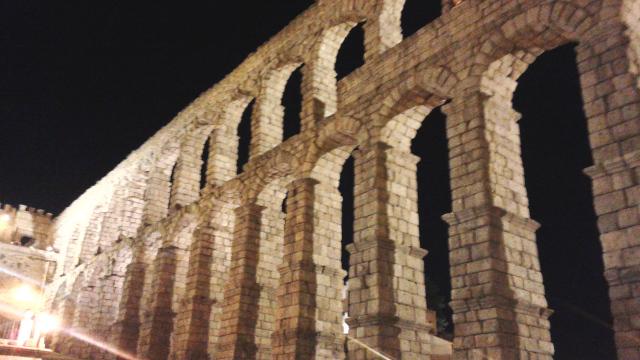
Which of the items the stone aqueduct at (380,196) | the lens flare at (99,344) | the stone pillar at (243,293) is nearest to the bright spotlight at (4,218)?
the lens flare at (99,344)

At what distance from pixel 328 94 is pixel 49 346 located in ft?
78.5

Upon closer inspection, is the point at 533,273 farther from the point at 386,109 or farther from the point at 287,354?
the point at 287,354

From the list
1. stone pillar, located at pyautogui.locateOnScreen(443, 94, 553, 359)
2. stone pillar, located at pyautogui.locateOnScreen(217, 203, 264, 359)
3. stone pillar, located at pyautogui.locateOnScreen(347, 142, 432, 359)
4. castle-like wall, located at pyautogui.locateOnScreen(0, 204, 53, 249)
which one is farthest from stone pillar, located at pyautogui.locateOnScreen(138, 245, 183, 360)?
castle-like wall, located at pyautogui.locateOnScreen(0, 204, 53, 249)

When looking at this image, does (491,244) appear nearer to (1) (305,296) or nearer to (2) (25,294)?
(1) (305,296)

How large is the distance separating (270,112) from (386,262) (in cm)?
916

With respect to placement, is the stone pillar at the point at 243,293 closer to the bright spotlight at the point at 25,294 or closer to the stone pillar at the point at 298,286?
the stone pillar at the point at 298,286

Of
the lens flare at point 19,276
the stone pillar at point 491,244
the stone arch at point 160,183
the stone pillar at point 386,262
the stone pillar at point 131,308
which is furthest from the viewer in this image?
the lens flare at point 19,276

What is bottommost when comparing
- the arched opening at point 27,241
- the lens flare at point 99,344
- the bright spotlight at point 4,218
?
the lens flare at point 99,344

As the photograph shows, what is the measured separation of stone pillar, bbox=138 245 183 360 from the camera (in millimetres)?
21016

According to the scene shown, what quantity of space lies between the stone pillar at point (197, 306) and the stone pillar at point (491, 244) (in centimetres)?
1056

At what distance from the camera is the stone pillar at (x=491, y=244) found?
10195 mm

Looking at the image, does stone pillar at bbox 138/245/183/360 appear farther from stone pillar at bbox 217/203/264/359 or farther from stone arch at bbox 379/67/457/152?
stone arch at bbox 379/67/457/152

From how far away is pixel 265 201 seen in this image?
727 inches

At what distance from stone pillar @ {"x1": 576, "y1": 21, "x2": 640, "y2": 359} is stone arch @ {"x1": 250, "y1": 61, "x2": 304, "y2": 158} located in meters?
11.3
